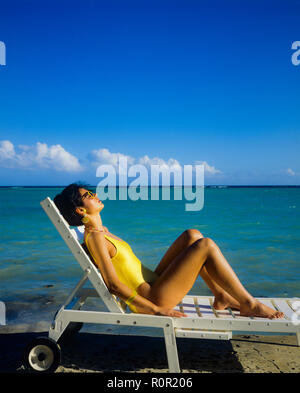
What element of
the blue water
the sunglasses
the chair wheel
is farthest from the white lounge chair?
the blue water

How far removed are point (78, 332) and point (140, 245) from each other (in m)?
8.58

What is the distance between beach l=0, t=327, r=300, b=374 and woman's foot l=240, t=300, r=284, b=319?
58 centimetres

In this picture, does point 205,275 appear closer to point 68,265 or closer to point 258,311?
point 258,311

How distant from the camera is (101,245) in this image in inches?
143

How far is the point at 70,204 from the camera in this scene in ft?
12.7

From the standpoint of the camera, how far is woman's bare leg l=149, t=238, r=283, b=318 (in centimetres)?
363

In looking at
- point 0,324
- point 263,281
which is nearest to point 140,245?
point 263,281

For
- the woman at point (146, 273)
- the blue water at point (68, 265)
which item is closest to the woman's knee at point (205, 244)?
the woman at point (146, 273)

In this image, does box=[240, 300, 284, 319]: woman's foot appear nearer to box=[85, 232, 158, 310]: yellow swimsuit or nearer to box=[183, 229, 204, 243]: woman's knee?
box=[183, 229, 204, 243]: woman's knee

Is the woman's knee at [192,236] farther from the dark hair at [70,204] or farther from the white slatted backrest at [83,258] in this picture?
the dark hair at [70,204]

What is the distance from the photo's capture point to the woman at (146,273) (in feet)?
11.9

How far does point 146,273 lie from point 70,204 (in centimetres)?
105

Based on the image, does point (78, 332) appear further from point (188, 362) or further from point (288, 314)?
point (288, 314)

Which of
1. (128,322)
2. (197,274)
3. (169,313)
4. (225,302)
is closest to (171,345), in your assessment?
(169,313)
